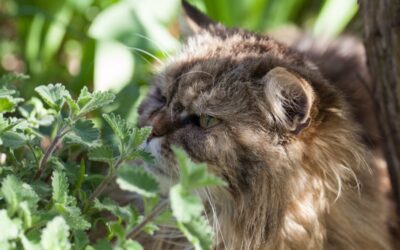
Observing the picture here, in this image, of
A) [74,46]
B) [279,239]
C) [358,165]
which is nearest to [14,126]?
[279,239]

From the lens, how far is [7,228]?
931 millimetres

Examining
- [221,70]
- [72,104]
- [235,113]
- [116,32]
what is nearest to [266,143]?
[235,113]

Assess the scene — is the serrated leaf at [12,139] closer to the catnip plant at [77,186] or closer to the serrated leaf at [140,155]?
the catnip plant at [77,186]

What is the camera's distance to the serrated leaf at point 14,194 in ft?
3.16

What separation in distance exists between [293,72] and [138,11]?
1.00 metres

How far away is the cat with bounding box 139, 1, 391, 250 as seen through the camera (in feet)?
4.35

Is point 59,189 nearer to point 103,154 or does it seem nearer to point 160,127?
point 103,154

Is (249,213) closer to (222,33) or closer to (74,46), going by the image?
(222,33)

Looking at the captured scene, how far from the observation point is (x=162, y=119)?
142 centimetres

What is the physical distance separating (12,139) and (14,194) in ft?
0.77

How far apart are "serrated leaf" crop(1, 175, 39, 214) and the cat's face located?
1.34 ft

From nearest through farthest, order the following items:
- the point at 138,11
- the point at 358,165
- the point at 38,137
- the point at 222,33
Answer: the point at 38,137, the point at 358,165, the point at 222,33, the point at 138,11

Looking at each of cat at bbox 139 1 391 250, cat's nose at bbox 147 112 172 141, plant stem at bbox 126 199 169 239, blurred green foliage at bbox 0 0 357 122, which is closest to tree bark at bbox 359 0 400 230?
cat at bbox 139 1 391 250

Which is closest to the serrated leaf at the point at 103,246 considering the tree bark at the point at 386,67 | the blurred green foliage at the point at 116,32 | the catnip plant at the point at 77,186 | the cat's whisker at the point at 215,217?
the catnip plant at the point at 77,186
